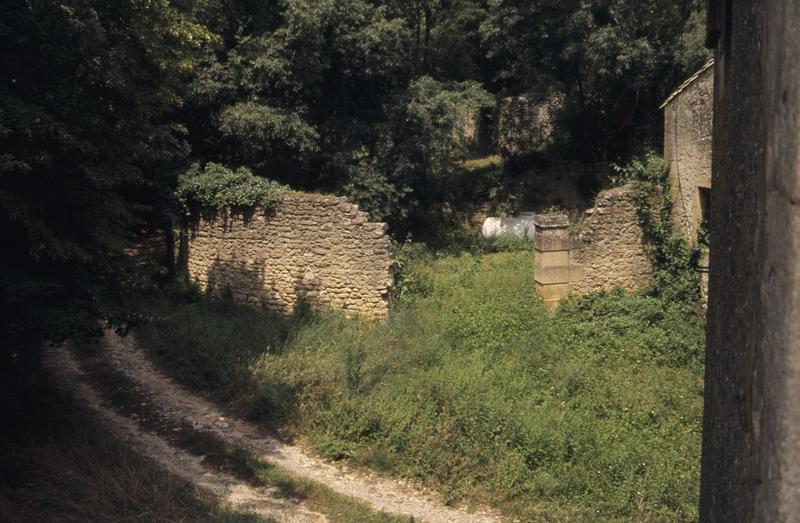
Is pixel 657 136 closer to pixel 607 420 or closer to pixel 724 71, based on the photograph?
pixel 607 420

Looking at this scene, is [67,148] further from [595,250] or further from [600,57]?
[600,57]

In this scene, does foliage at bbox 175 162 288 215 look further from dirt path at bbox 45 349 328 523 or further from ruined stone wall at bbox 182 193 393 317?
dirt path at bbox 45 349 328 523

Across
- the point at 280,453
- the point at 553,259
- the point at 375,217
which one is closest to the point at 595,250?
the point at 553,259

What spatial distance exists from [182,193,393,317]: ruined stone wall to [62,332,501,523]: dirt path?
2.99 m

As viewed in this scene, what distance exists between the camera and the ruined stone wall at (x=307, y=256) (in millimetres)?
13836

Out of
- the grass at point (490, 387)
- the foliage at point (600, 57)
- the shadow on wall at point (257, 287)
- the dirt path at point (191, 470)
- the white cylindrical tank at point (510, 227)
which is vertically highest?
the foliage at point (600, 57)

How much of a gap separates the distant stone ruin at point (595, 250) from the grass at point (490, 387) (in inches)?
12.7

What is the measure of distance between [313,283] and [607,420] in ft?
20.2

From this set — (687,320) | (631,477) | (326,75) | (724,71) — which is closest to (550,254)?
(687,320)

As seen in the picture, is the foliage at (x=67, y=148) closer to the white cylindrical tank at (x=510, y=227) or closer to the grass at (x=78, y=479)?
the grass at (x=78, y=479)

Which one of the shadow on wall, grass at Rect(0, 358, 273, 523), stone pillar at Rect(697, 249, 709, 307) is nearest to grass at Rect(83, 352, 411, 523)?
grass at Rect(0, 358, 273, 523)

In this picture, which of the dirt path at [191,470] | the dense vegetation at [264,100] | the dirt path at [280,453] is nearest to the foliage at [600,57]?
the dense vegetation at [264,100]

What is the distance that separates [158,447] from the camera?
31.4 feet

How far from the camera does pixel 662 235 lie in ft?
46.8
